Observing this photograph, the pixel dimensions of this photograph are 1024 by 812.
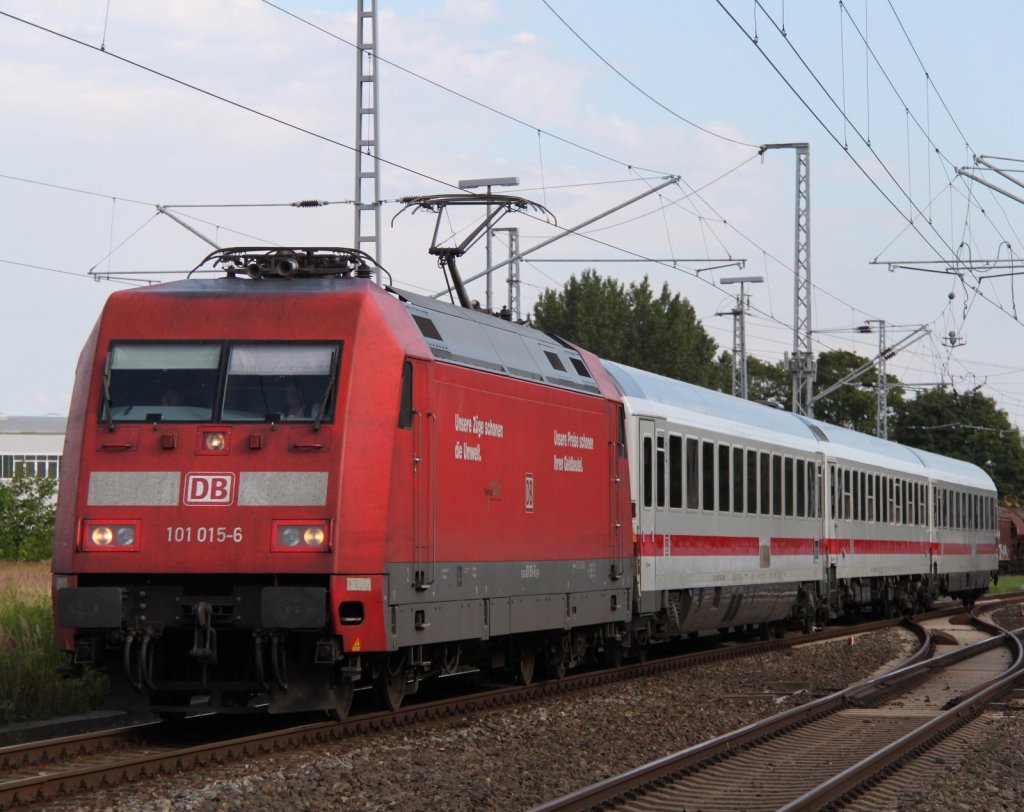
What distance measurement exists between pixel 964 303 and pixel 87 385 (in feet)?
84.8

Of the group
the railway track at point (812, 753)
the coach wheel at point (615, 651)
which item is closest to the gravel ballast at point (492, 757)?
the railway track at point (812, 753)

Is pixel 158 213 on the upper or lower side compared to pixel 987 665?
upper

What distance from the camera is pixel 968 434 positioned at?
291 feet

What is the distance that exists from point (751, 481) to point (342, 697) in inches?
454

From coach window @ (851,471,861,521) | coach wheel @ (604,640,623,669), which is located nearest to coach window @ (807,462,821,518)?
coach window @ (851,471,861,521)

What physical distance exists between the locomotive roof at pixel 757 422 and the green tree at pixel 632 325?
47.6 m

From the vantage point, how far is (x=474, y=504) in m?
14.1

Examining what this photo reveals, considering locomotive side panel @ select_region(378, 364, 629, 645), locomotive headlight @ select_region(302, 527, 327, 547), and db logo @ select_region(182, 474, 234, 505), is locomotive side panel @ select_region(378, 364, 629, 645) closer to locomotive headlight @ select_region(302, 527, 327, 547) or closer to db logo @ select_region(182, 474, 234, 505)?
locomotive headlight @ select_region(302, 527, 327, 547)

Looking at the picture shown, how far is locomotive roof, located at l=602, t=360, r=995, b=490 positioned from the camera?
768 inches

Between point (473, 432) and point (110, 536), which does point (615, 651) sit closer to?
point (473, 432)

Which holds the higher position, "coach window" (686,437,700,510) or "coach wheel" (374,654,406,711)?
"coach window" (686,437,700,510)

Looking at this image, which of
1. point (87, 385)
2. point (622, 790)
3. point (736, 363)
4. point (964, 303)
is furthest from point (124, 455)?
point (736, 363)

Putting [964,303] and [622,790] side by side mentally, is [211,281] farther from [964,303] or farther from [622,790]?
[964,303]

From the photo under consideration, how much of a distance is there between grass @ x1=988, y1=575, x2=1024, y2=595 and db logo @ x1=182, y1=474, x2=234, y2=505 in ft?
141
